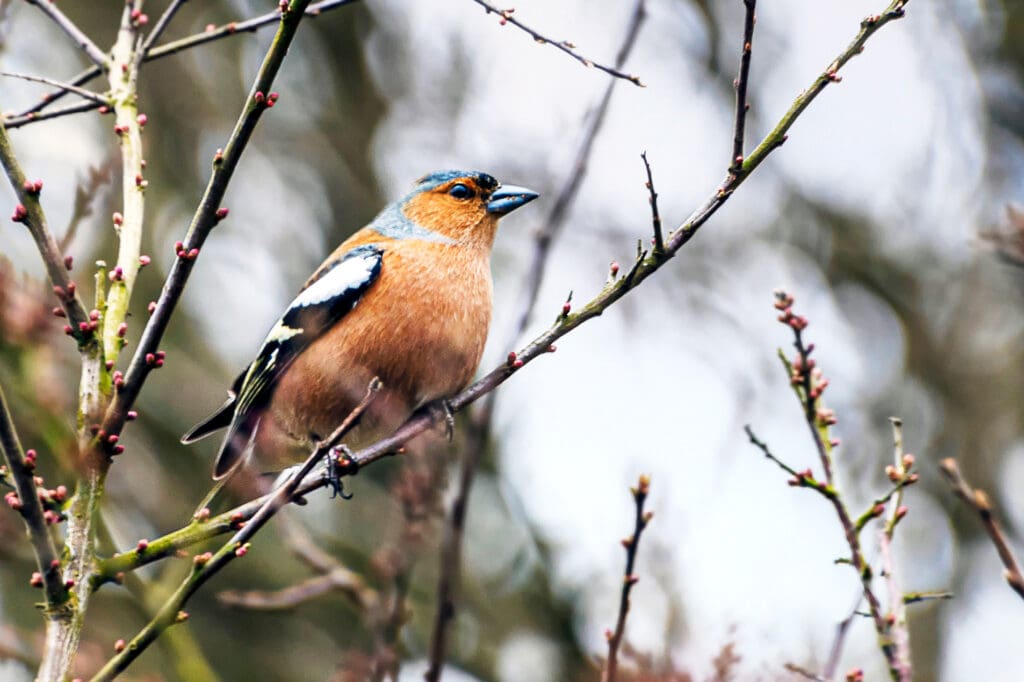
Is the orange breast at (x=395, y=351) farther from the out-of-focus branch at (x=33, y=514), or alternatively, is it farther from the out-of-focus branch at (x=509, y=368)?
the out-of-focus branch at (x=33, y=514)

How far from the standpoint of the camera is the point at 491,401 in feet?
13.7

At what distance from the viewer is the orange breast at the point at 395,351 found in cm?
493

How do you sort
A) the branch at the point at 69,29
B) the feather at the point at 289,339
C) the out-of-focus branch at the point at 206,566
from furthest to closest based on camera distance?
the feather at the point at 289,339
the branch at the point at 69,29
the out-of-focus branch at the point at 206,566

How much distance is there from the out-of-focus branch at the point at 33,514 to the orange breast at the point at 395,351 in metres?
2.28

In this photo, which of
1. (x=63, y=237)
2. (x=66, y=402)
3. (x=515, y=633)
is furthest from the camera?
(x=515, y=633)

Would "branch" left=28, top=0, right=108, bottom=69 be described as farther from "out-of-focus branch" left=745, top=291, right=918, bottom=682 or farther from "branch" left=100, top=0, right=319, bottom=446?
"out-of-focus branch" left=745, top=291, right=918, bottom=682

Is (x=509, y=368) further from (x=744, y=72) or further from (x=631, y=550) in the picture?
(x=744, y=72)

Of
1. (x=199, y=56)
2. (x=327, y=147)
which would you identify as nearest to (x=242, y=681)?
(x=327, y=147)

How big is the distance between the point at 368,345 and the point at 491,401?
104cm

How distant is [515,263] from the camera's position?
37.2 ft

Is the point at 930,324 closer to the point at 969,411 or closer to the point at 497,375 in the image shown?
the point at 969,411

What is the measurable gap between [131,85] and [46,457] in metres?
7.40

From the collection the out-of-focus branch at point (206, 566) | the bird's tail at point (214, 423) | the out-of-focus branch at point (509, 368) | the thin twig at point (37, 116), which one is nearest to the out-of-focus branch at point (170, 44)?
the thin twig at point (37, 116)

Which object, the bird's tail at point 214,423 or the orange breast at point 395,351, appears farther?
the bird's tail at point 214,423
